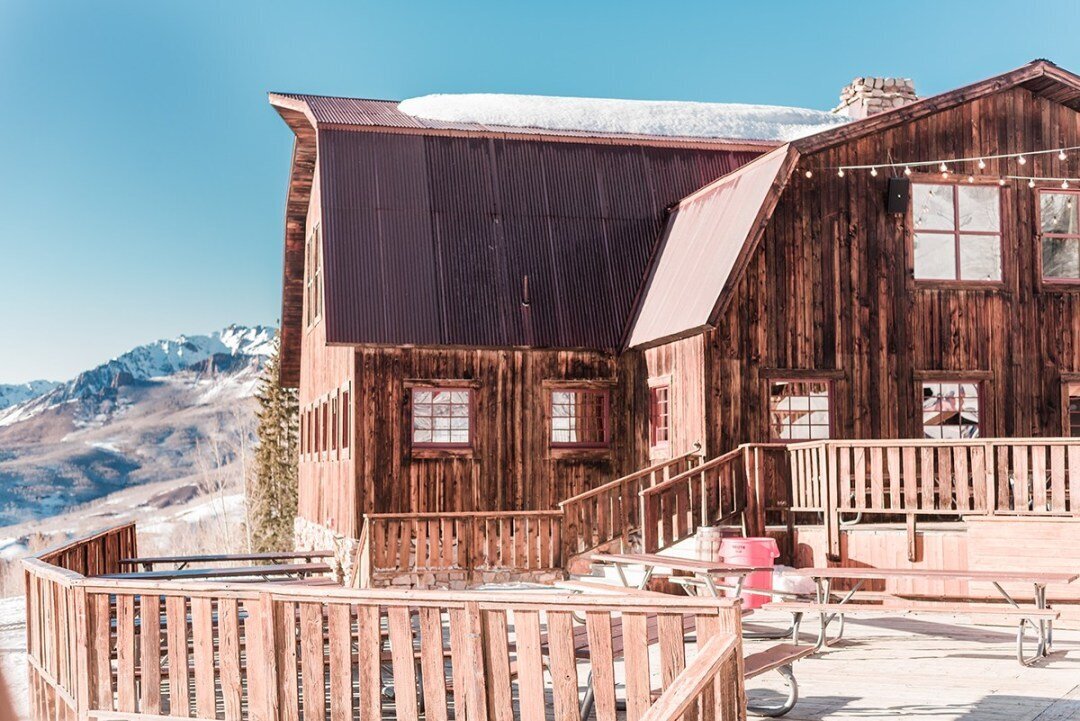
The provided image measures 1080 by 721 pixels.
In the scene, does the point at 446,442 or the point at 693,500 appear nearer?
the point at 693,500

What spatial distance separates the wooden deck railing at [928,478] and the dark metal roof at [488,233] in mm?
5635

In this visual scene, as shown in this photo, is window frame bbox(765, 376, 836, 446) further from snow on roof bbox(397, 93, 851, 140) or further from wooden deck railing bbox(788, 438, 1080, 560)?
snow on roof bbox(397, 93, 851, 140)

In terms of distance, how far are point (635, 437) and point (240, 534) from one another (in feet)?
109

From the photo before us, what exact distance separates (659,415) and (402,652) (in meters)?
12.4

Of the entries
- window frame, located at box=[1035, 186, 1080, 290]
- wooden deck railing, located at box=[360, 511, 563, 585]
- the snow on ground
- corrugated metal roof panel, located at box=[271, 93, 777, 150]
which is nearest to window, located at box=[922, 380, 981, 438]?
window frame, located at box=[1035, 186, 1080, 290]

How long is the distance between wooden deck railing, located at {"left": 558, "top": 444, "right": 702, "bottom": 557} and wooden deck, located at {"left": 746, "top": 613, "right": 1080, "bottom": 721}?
4.51 m

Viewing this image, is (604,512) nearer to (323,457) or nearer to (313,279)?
(323,457)

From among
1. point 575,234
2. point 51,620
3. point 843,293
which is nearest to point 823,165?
point 843,293

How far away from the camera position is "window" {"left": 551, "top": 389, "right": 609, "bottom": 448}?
20234 mm

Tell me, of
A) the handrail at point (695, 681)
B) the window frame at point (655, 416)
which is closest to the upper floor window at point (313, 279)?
the window frame at point (655, 416)

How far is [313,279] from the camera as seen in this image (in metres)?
23.9

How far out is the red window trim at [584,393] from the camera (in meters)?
20.1

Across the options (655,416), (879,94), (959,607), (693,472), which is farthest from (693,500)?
(879,94)

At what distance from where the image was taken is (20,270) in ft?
556
